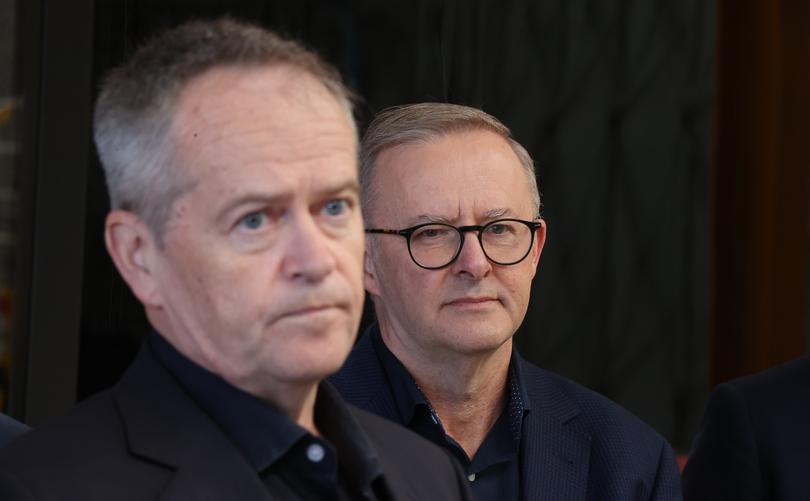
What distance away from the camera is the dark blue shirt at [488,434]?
2820mm

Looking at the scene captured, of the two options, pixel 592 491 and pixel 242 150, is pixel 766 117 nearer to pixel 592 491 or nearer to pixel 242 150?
pixel 592 491

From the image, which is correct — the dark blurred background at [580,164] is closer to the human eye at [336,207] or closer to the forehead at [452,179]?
the forehead at [452,179]

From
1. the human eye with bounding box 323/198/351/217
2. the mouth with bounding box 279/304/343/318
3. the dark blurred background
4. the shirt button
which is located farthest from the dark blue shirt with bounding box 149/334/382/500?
the dark blurred background

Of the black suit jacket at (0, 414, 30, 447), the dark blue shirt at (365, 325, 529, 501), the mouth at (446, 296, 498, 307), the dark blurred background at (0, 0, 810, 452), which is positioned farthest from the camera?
the dark blurred background at (0, 0, 810, 452)

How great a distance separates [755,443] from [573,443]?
37 cm

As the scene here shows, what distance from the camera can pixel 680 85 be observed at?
194 inches

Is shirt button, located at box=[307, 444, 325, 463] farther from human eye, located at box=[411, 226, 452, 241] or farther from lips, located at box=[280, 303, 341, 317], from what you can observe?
human eye, located at box=[411, 226, 452, 241]

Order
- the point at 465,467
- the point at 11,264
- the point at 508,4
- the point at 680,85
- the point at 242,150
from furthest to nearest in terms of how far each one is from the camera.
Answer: the point at 680,85 < the point at 508,4 < the point at 11,264 < the point at 465,467 < the point at 242,150

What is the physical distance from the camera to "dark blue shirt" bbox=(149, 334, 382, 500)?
1732 millimetres

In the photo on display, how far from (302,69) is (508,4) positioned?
2909mm

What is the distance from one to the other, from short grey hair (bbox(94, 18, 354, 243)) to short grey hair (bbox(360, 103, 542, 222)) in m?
1.12

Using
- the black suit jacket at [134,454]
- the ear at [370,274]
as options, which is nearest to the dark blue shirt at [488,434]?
the ear at [370,274]

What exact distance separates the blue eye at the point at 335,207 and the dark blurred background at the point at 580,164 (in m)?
1.97

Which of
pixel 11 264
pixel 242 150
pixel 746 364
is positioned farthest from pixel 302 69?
pixel 746 364
